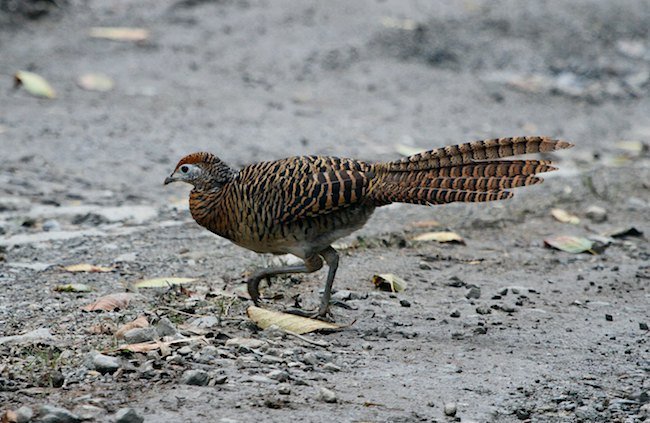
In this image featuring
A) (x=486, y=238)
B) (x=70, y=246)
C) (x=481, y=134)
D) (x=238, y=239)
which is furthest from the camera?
(x=481, y=134)

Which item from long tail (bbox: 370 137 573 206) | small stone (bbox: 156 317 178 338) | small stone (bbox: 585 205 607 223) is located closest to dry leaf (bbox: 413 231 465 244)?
small stone (bbox: 585 205 607 223)

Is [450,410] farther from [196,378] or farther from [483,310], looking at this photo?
[483,310]

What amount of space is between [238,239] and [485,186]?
3.99 feet

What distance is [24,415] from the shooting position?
3.31 metres

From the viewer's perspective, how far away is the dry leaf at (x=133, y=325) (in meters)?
4.21

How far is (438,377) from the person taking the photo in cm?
408

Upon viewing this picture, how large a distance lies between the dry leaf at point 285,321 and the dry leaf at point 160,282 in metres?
0.74

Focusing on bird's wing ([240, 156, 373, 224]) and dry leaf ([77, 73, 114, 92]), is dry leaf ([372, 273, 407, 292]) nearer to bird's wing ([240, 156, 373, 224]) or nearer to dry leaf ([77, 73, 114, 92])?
bird's wing ([240, 156, 373, 224])

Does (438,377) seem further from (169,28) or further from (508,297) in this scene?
(169,28)

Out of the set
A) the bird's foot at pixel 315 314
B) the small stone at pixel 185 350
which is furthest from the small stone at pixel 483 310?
the small stone at pixel 185 350

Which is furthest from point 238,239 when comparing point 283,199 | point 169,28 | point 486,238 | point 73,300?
point 169,28

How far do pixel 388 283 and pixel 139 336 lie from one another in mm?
1617

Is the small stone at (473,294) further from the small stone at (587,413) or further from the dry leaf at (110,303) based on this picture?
the dry leaf at (110,303)

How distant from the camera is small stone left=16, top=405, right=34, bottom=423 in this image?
3.30m
